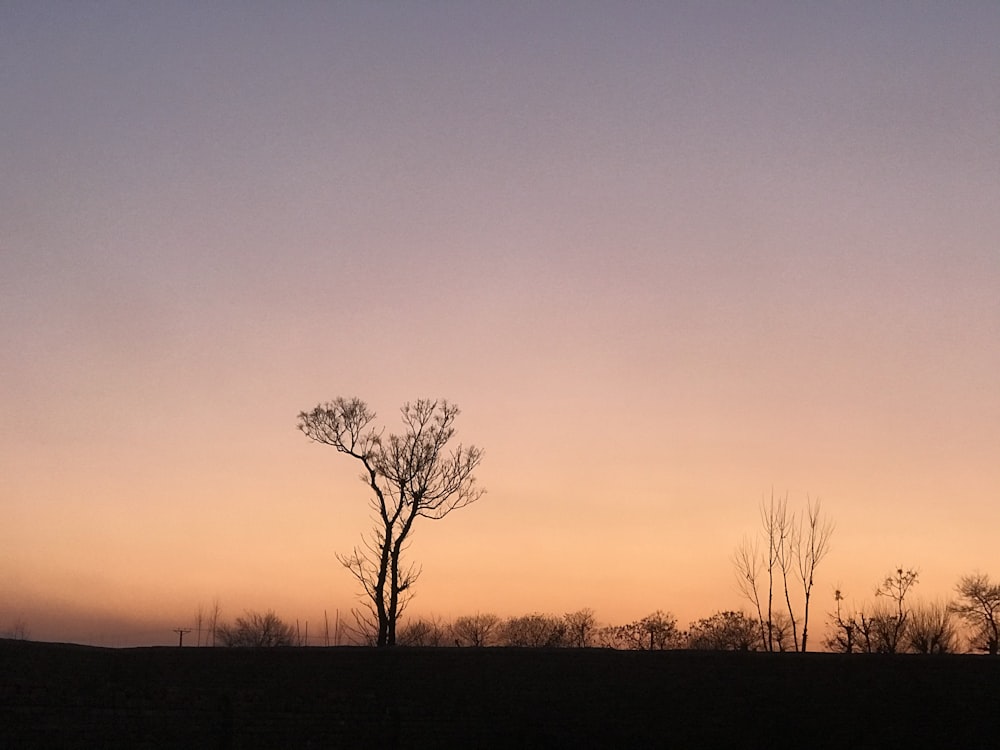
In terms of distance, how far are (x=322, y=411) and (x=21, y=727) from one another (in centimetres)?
1584

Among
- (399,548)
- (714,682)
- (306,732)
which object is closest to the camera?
(306,732)

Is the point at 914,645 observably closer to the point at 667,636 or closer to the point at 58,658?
the point at 667,636

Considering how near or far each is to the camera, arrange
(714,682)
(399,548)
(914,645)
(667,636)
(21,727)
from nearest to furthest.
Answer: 1. (21,727)
2. (714,682)
3. (399,548)
4. (914,645)
5. (667,636)

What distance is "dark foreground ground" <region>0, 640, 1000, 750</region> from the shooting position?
16.7 m

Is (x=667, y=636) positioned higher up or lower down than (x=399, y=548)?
lower down

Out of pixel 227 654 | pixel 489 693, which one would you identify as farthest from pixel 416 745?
pixel 227 654

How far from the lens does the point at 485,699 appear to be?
18.2m

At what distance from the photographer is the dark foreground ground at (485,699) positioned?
16656 mm

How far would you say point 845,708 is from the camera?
19.1 metres

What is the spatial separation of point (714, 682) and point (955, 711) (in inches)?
186

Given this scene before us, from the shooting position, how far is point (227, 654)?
17922 mm

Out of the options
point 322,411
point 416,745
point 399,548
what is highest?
point 322,411

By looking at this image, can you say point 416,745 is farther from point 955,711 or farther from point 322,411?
point 322,411

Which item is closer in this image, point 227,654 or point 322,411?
point 227,654
